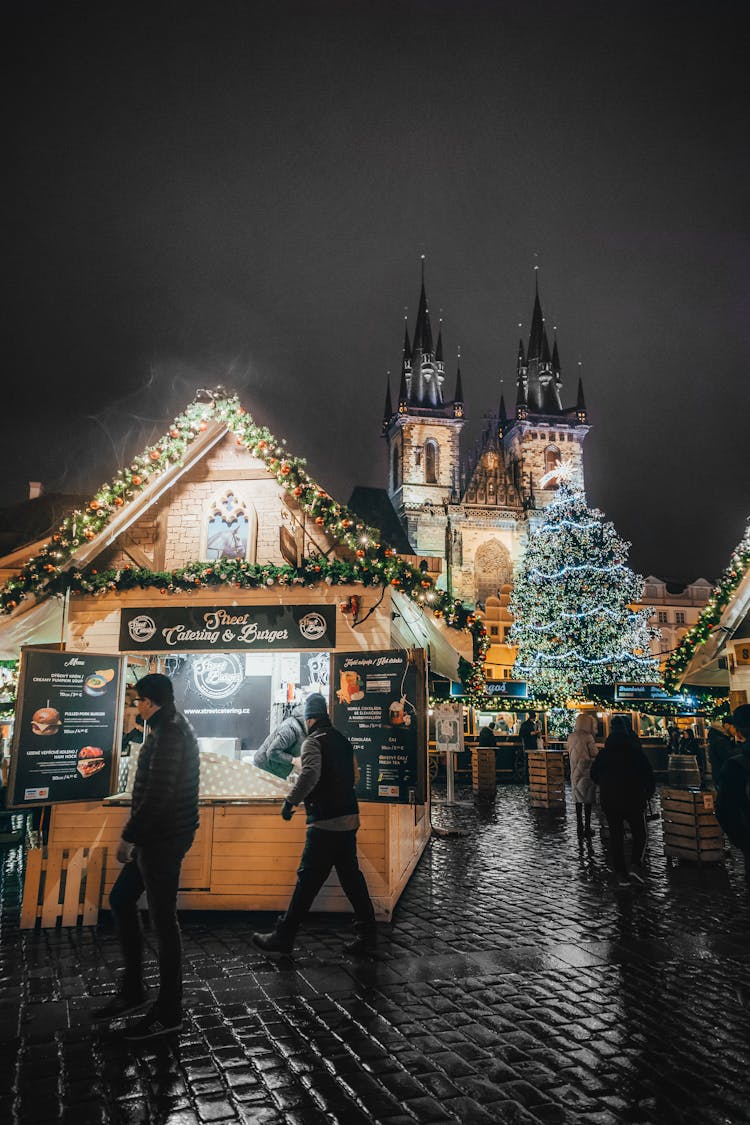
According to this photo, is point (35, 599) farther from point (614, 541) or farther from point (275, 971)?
point (614, 541)

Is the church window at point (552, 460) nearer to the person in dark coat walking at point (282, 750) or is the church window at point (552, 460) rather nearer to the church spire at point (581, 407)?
the church spire at point (581, 407)

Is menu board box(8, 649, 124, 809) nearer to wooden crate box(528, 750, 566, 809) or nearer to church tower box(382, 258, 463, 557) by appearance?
wooden crate box(528, 750, 566, 809)

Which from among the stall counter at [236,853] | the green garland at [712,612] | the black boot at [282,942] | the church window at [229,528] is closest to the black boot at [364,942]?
the black boot at [282,942]

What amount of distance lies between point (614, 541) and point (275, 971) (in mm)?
30793

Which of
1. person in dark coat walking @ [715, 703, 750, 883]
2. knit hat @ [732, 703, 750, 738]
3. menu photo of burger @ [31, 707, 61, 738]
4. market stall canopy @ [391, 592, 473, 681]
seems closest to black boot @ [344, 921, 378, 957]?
market stall canopy @ [391, 592, 473, 681]

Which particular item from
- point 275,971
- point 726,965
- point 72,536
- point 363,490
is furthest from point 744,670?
A: point 363,490

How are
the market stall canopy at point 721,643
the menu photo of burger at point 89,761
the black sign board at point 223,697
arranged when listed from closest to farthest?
1. the menu photo of burger at point 89,761
2. the black sign board at point 223,697
3. the market stall canopy at point 721,643

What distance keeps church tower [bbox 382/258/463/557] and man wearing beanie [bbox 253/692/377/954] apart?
178ft

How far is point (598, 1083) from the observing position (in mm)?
3471

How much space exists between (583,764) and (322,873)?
667 centimetres

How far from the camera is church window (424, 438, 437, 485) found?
63125mm

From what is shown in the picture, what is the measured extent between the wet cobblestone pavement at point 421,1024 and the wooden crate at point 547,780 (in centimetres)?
729

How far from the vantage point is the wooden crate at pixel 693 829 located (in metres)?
9.07

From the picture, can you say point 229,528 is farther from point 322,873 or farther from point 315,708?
point 322,873
